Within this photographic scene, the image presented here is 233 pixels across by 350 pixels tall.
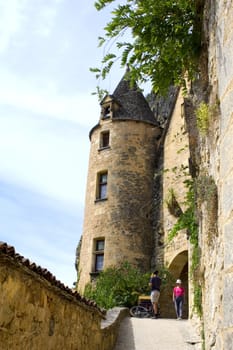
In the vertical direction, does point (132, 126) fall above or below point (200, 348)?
above

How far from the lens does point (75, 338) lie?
5.05m

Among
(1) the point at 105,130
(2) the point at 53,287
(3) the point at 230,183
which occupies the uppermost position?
(1) the point at 105,130

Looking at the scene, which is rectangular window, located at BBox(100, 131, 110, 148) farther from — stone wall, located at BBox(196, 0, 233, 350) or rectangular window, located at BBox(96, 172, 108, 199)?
stone wall, located at BBox(196, 0, 233, 350)

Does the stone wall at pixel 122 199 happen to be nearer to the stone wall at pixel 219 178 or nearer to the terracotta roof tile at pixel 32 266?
the stone wall at pixel 219 178

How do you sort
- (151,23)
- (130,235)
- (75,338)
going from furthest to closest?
(130,235), (151,23), (75,338)

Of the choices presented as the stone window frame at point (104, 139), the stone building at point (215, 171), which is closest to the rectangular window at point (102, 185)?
the stone window frame at point (104, 139)

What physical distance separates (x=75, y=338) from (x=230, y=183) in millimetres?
2790

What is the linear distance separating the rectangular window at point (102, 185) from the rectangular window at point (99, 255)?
188cm

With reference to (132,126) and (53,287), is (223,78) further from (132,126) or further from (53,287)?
(132,126)

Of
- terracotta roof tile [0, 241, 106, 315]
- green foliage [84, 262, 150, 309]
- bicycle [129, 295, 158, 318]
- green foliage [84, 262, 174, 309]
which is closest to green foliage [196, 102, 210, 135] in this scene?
terracotta roof tile [0, 241, 106, 315]

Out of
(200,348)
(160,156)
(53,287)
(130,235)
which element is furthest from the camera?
(160,156)

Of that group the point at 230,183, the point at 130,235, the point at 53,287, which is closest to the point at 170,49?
the point at 230,183

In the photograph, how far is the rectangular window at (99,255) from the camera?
56.0 ft

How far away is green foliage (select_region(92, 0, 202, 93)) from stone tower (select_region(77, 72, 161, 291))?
11309 millimetres
